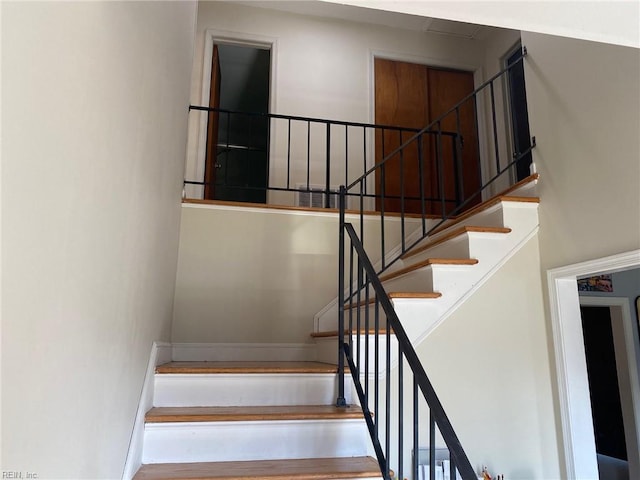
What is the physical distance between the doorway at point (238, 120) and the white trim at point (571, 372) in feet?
8.34

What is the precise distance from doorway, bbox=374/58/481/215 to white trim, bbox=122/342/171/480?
276 centimetres

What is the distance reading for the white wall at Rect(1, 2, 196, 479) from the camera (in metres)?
0.68

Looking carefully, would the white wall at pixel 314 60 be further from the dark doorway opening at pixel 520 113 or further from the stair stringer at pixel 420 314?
the stair stringer at pixel 420 314

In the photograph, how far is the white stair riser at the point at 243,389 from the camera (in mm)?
2002

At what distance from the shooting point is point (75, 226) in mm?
933

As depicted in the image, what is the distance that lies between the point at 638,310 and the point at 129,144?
427cm

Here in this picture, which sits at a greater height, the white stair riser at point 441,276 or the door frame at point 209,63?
the door frame at point 209,63

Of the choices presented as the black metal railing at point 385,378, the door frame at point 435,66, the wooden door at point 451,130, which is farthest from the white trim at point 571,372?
the door frame at point 435,66

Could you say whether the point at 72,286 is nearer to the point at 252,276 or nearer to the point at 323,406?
the point at 323,406

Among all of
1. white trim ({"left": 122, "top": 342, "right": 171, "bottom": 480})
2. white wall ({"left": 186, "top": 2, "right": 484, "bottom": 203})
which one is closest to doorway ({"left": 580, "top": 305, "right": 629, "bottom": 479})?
white wall ({"left": 186, "top": 2, "right": 484, "bottom": 203})

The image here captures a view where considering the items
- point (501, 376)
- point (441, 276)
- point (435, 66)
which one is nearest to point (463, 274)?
point (441, 276)

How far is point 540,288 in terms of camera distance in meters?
2.43

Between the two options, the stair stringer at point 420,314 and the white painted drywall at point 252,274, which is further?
the white painted drywall at point 252,274

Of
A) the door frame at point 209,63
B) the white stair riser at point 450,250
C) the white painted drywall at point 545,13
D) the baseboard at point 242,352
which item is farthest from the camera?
the door frame at point 209,63
